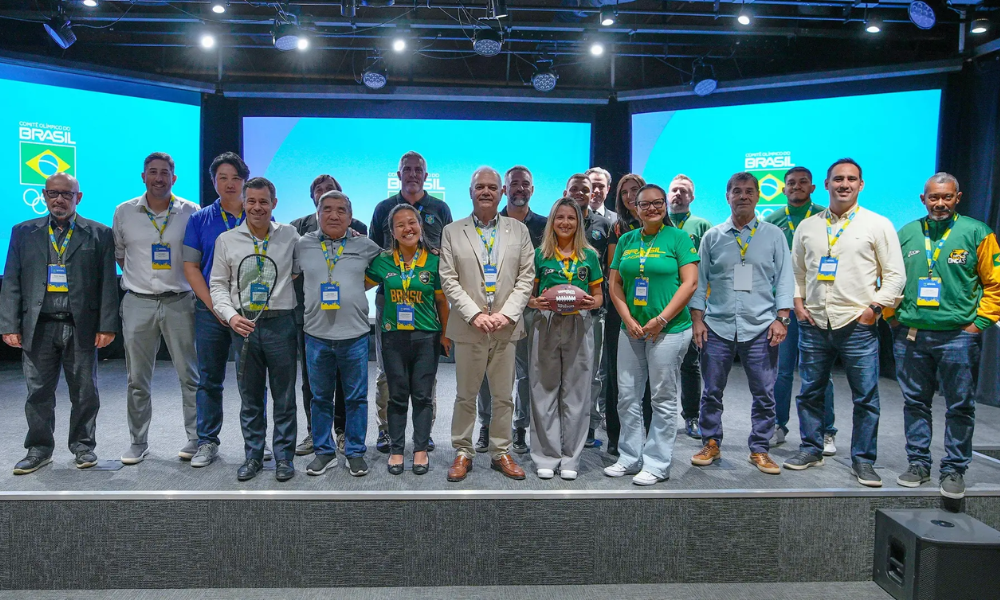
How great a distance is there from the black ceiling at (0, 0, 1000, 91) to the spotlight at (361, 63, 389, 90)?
278 millimetres

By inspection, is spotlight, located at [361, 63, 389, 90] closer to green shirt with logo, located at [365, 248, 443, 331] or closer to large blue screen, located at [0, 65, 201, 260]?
large blue screen, located at [0, 65, 201, 260]

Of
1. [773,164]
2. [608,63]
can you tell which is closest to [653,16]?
[608,63]

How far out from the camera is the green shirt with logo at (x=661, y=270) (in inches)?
129

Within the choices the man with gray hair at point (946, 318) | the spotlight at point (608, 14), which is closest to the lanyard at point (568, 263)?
the man with gray hair at point (946, 318)

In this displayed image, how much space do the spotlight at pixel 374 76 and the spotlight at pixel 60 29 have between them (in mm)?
2940

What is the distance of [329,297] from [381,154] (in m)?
4.65

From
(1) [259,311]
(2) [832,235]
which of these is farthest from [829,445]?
(1) [259,311]

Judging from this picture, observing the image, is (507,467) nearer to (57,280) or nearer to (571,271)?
(571,271)

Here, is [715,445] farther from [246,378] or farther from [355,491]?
[246,378]

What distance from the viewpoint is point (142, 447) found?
11.7ft

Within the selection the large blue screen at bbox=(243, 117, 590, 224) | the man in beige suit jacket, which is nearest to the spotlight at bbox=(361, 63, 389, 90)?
the large blue screen at bbox=(243, 117, 590, 224)

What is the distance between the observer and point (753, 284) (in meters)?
3.54

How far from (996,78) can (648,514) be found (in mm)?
5897

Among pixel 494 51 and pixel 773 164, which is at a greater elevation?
pixel 494 51
